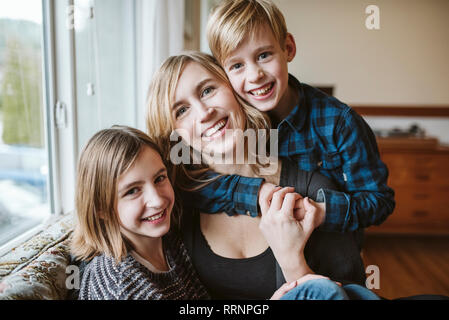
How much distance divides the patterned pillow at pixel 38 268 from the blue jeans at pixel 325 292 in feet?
1.48

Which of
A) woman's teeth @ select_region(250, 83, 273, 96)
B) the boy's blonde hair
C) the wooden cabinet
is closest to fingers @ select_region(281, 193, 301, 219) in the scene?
woman's teeth @ select_region(250, 83, 273, 96)

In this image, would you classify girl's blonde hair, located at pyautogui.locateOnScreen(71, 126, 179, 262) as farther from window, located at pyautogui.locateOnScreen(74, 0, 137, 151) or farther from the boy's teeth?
window, located at pyautogui.locateOnScreen(74, 0, 137, 151)

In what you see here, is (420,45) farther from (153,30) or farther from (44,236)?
(44,236)

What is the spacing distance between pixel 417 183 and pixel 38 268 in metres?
2.49

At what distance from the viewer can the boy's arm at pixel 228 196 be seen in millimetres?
777

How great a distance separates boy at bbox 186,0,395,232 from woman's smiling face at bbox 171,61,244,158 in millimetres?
41

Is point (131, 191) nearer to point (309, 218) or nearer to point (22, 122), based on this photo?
point (309, 218)

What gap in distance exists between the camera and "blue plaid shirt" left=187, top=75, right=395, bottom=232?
77 cm

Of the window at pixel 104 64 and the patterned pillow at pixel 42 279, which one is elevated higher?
the window at pixel 104 64

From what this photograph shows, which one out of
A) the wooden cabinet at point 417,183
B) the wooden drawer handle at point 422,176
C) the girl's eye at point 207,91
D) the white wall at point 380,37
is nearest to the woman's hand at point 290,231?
the girl's eye at point 207,91

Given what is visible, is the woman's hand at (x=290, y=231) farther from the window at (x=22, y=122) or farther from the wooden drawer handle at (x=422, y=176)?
the wooden drawer handle at (x=422, y=176)

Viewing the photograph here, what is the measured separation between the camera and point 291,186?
0.82m

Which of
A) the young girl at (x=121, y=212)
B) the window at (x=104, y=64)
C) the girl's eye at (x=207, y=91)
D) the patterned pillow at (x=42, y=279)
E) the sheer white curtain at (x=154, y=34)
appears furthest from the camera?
the sheer white curtain at (x=154, y=34)

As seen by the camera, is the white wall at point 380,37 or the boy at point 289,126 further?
the white wall at point 380,37
